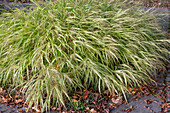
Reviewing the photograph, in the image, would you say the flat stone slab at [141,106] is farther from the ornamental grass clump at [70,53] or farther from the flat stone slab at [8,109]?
the flat stone slab at [8,109]

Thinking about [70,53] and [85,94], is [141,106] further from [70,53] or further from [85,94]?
[70,53]

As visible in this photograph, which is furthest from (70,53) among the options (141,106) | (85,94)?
(141,106)

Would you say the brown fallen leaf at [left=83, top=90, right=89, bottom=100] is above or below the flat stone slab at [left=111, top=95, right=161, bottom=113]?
above

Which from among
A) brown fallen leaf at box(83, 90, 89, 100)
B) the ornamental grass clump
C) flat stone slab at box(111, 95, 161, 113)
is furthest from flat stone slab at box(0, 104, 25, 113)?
flat stone slab at box(111, 95, 161, 113)

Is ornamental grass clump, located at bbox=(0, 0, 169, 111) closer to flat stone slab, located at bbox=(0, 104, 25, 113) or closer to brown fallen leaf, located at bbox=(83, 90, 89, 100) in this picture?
brown fallen leaf, located at bbox=(83, 90, 89, 100)

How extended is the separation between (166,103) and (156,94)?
0.25 metres

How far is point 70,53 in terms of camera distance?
2.93m

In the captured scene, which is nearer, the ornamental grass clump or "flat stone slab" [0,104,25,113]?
"flat stone slab" [0,104,25,113]

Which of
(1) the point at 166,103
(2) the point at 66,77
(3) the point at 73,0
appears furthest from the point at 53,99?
(3) the point at 73,0

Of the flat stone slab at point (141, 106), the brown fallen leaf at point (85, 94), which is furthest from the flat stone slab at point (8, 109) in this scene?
the flat stone slab at point (141, 106)

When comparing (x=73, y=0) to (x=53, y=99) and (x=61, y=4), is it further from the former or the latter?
(x=53, y=99)

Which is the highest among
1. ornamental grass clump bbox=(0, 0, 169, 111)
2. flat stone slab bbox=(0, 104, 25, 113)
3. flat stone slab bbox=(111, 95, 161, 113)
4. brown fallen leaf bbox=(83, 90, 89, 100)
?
ornamental grass clump bbox=(0, 0, 169, 111)

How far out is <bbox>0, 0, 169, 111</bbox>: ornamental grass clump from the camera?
2668 mm

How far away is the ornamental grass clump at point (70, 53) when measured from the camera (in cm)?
267
